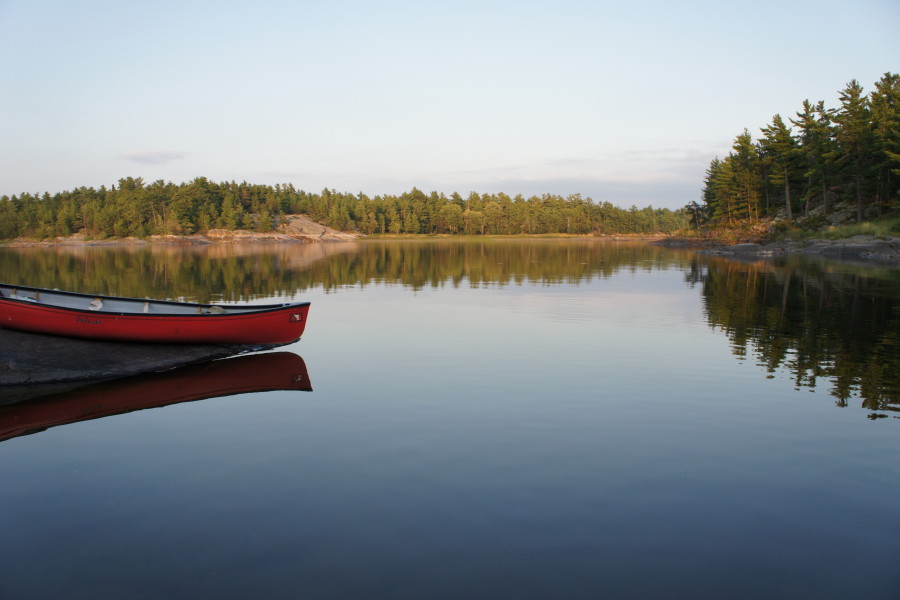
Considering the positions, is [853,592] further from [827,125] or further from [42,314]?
[827,125]

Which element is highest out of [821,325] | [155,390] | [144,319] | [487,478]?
[144,319]

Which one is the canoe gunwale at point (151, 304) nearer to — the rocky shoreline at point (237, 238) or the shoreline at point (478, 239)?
the shoreline at point (478, 239)

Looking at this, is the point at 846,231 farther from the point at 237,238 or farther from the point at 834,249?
the point at 237,238

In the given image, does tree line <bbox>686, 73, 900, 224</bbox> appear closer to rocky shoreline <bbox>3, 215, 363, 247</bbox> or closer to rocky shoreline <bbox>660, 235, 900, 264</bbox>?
rocky shoreline <bbox>660, 235, 900, 264</bbox>

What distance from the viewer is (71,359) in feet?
52.3

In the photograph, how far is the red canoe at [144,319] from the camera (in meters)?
16.2

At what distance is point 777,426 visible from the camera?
1228 centimetres

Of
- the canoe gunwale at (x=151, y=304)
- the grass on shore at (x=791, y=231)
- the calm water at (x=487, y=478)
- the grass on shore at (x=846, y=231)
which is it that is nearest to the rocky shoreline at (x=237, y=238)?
the grass on shore at (x=791, y=231)

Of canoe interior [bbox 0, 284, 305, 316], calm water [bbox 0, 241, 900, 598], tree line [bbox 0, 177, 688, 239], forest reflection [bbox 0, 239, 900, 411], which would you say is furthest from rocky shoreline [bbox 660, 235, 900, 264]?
tree line [bbox 0, 177, 688, 239]

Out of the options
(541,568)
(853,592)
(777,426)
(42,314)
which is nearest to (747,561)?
(853,592)

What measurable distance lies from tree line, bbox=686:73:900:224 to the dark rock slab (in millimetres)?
68803

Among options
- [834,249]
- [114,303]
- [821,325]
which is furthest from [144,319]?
[834,249]

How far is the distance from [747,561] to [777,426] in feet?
19.3

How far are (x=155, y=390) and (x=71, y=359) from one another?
104 inches
